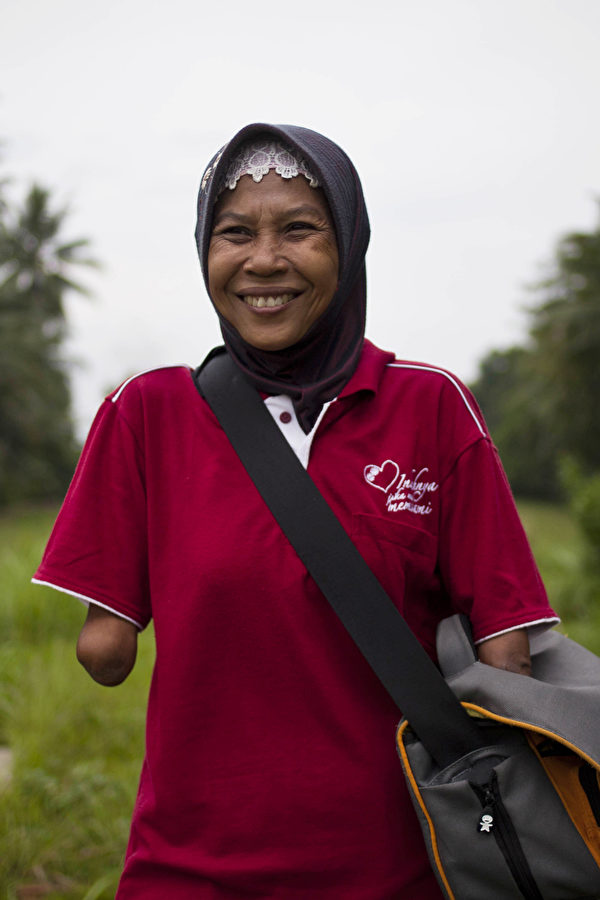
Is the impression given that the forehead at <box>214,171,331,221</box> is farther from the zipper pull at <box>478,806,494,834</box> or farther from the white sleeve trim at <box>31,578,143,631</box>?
the zipper pull at <box>478,806,494,834</box>

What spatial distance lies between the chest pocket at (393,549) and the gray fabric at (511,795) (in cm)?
22

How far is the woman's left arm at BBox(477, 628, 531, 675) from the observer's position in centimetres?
184

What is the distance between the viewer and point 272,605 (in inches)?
70.0

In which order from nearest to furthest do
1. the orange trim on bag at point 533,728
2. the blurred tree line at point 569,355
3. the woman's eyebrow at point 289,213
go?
the orange trim on bag at point 533,728
the woman's eyebrow at point 289,213
the blurred tree line at point 569,355

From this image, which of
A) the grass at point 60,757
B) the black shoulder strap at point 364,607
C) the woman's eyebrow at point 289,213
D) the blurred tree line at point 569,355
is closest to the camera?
the black shoulder strap at point 364,607

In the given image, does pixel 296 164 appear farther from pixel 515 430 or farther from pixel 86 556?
pixel 515 430

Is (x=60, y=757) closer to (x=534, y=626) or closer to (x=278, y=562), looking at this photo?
(x=278, y=562)

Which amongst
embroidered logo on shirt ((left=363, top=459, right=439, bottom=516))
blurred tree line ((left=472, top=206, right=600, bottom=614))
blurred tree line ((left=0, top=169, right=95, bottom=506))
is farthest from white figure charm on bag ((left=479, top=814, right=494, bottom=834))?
blurred tree line ((left=0, top=169, right=95, bottom=506))

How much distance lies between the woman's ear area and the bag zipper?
28.5 inches

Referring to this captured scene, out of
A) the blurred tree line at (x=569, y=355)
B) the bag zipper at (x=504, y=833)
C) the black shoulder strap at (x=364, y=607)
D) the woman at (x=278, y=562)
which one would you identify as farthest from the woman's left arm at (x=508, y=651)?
the blurred tree line at (x=569, y=355)

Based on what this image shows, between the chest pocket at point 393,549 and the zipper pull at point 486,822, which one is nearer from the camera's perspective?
the zipper pull at point 486,822

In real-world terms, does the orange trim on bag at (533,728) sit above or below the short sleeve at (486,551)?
below

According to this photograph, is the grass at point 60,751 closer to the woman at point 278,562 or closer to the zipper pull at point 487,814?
the woman at point 278,562

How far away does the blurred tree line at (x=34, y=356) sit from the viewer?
28656 mm
